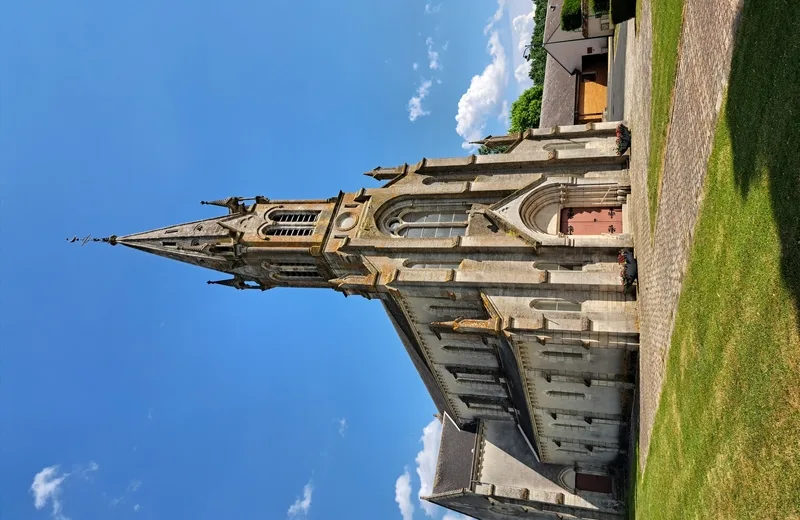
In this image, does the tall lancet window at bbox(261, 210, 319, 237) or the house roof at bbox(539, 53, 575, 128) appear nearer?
the tall lancet window at bbox(261, 210, 319, 237)

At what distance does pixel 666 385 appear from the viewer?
16344 millimetres

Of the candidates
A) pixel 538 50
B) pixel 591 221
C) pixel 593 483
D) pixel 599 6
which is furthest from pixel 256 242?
pixel 538 50

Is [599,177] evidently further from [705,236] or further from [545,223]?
[705,236]

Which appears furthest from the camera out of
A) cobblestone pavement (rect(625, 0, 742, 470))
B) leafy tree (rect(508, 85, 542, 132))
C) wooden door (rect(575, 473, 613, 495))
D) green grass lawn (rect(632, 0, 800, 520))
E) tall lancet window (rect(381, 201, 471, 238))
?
leafy tree (rect(508, 85, 542, 132))

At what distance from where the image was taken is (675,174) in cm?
1545

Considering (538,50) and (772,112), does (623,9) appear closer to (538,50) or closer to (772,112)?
(772,112)

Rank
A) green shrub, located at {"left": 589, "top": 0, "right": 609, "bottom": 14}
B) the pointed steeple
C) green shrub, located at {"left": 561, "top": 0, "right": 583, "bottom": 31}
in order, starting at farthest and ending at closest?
green shrub, located at {"left": 561, "top": 0, "right": 583, "bottom": 31}, green shrub, located at {"left": 589, "top": 0, "right": 609, "bottom": 14}, the pointed steeple

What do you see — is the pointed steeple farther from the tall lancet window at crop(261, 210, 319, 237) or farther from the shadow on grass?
the shadow on grass

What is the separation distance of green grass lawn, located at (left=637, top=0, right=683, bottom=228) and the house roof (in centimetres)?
2604

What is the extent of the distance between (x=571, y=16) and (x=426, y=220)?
2553cm

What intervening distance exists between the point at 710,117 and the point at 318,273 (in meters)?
21.2

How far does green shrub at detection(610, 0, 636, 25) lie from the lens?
93.9 ft

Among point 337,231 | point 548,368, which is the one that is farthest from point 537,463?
Result: point 337,231

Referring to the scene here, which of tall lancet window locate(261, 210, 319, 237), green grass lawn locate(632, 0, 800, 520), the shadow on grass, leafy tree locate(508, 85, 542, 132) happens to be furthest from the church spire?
leafy tree locate(508, 85, 542, 132)
